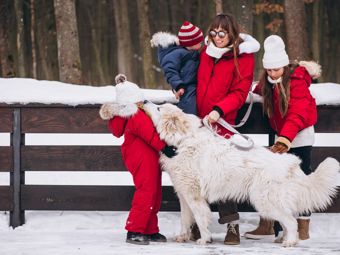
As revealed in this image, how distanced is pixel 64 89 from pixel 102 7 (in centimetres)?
2138

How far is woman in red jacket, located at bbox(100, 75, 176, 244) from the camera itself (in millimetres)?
6344

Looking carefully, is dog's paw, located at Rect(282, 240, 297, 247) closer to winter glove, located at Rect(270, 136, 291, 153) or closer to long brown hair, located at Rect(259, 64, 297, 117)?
winter glove, located at Rect(270, 136, 291, 153)

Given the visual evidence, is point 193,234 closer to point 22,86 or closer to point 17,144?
point 17,144

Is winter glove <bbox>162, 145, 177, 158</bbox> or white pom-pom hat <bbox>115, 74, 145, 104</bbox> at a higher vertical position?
white pom-pom hat <bbox>115, 74, 145, 104</bbox>

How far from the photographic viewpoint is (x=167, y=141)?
6.31 meters

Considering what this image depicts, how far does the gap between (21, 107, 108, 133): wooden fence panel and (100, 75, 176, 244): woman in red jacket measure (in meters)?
0.82

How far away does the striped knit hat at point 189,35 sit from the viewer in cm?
650

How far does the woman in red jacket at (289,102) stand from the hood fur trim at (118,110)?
125 centimetres

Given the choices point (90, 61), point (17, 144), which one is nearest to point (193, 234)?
point (17, 144)

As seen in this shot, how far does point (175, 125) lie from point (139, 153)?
454mm

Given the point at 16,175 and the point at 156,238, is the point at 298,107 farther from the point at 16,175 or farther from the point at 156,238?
the point at 16,175

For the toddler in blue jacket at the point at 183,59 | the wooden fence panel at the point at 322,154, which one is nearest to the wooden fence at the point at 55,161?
the toddler in blue jacket at the point at 183,59

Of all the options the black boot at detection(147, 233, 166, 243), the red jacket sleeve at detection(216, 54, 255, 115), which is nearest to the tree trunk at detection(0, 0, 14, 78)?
the black boot at detection(147, 233, 166, 243)

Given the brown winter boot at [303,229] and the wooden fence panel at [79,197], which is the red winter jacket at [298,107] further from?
the wooden fence panel at [79,197]
